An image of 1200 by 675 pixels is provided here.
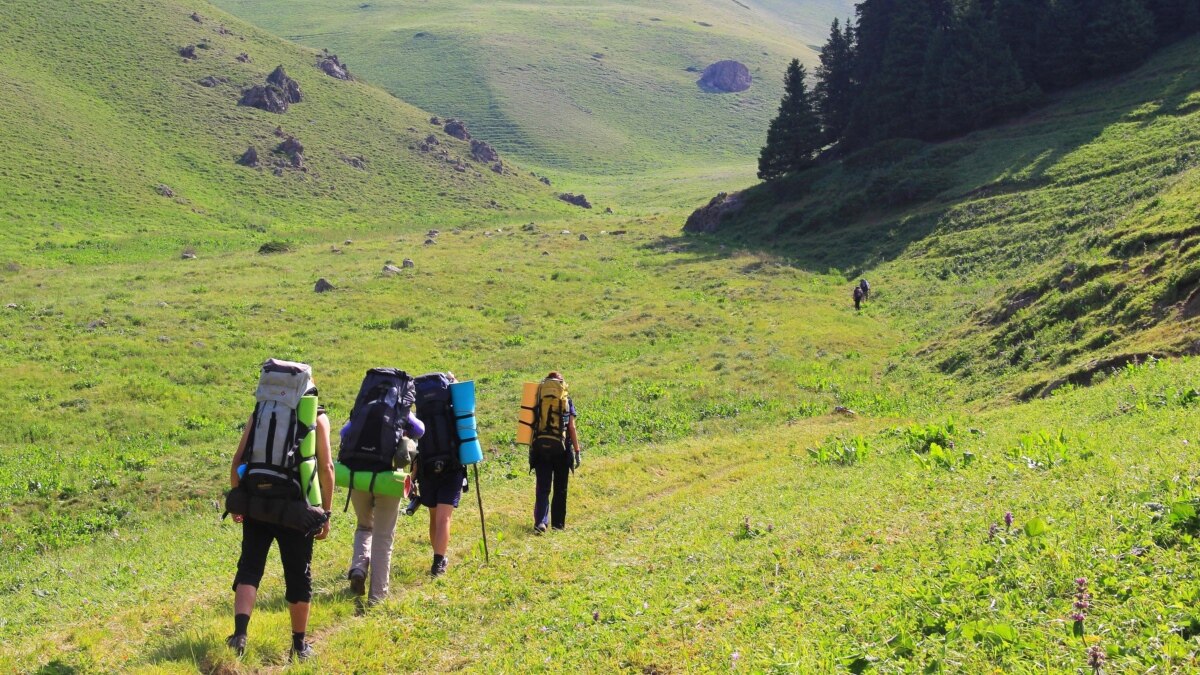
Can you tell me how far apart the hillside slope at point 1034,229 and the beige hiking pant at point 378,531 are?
1482 centimetres

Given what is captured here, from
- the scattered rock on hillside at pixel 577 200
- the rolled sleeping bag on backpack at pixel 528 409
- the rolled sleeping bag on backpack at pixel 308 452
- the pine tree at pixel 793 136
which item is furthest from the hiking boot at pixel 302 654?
the scattered rock on hillside at pixel 577 200

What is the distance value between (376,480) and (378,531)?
2.58ft

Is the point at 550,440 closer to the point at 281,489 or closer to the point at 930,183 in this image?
the point at 281,489

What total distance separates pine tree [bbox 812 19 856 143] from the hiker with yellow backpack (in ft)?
220

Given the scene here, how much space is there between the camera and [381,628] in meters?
8.62

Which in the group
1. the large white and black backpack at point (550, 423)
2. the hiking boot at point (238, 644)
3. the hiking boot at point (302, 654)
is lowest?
the hiking boot at point (302, 654)

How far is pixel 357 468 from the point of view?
924cm

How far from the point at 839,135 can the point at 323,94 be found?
83927 mm

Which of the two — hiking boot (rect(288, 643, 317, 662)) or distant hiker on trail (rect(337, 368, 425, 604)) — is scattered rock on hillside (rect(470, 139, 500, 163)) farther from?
hiking boot (rect(288, 643, 317, 662))

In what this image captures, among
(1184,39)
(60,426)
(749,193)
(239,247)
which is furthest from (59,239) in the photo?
(1184,39)

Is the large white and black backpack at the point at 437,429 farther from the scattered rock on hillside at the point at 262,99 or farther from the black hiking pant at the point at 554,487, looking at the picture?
the scattered rock on hillside at the point at 262,99

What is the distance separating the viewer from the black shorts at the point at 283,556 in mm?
7887

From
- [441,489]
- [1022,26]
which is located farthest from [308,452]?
[1022,26]

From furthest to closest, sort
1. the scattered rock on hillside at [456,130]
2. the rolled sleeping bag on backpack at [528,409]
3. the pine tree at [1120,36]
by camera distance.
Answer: the scattered rock on hillside at [456,130], the pine tree at [1120,36], the rolled sleeping bag on backpack at [528,409]
